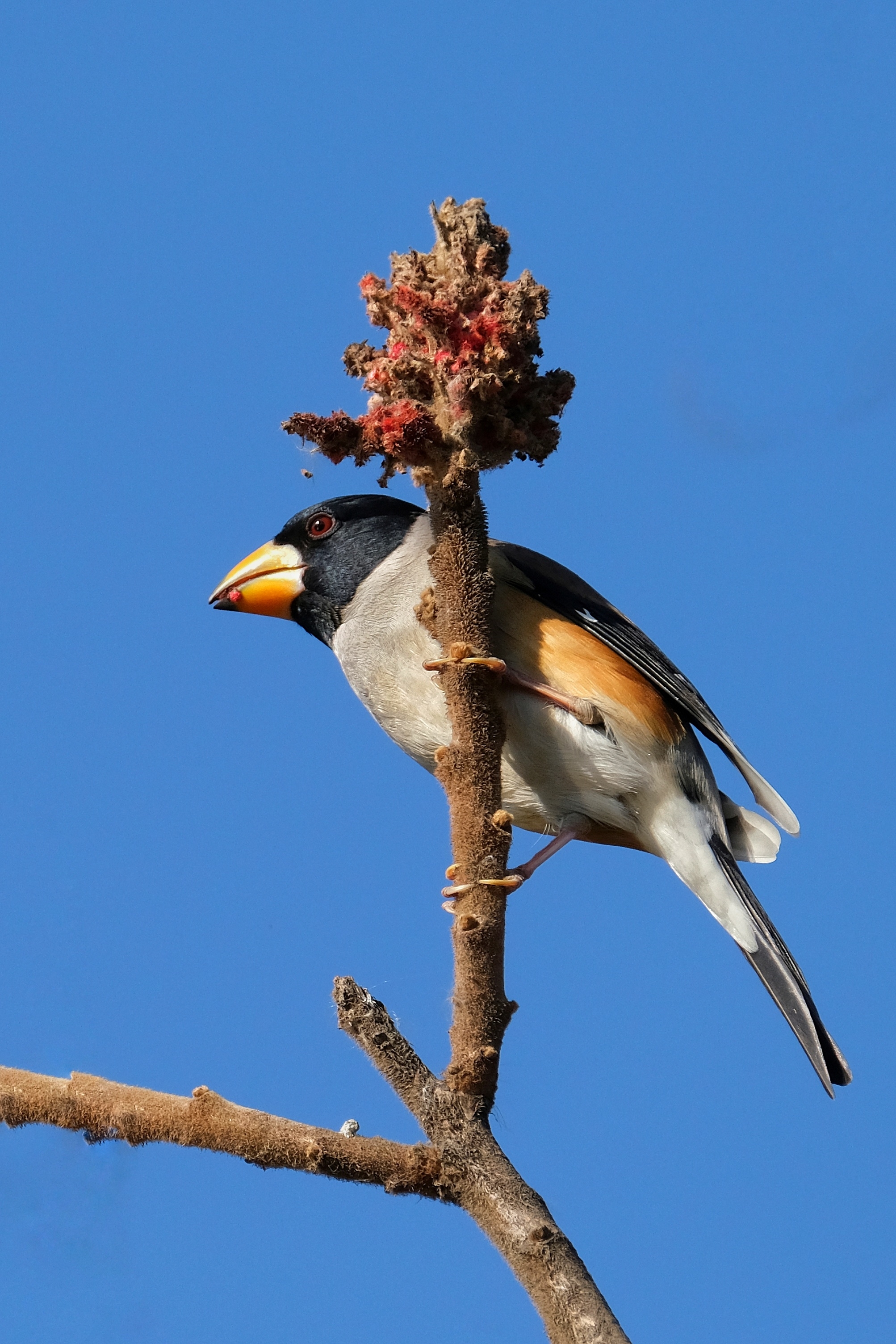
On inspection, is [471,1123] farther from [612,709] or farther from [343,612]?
[343,612]

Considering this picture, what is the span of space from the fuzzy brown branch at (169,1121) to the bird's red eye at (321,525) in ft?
8.43

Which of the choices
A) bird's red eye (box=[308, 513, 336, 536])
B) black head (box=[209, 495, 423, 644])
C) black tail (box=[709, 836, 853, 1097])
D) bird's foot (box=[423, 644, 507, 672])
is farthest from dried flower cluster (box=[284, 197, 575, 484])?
black tail (box=[709, 836, 853, 1097])

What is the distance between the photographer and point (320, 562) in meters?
4.98

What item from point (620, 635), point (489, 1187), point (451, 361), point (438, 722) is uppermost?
point (620, 635)

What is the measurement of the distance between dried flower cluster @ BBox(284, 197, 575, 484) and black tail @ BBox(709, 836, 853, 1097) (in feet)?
7.35

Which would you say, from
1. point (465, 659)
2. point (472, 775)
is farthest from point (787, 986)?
point (465, 659)

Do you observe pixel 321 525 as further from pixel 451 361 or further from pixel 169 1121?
pixel 169 1121

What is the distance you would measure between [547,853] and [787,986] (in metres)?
1.03

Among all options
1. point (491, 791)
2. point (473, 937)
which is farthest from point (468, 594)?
point (473, 937)

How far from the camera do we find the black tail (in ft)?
14.5

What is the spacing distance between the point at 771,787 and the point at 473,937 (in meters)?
1.96

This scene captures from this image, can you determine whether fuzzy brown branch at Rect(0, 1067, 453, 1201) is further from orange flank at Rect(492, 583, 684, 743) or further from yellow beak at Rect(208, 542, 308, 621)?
yellow beak at Rect(208, 542, 308, 621)

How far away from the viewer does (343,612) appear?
191 inches

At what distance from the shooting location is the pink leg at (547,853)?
4.50m
